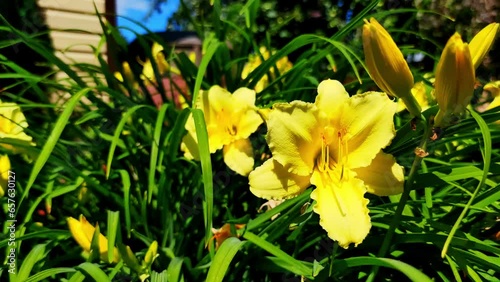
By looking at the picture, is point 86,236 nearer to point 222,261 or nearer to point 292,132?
point 222,261

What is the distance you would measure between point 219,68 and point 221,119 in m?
0.24

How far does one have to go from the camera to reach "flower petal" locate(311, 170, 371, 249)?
0.62 metres

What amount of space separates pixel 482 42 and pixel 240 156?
1.62ft

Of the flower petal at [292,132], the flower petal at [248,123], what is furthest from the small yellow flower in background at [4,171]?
the flower petal at [292,132]

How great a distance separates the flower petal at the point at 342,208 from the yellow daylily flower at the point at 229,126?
0.97ft

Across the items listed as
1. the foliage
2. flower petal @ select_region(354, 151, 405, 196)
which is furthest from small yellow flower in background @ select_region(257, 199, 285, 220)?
flower petal @ select_region(354, 151, 405, 196)

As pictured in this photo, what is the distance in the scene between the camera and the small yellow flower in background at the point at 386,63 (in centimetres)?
57

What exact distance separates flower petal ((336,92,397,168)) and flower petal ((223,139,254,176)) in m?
0.29

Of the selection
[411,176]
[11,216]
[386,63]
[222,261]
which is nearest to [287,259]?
[222,261]

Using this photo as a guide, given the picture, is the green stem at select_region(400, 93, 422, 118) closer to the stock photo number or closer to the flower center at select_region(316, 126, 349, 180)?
the flower center at select_region(316, 126, 349, 180)

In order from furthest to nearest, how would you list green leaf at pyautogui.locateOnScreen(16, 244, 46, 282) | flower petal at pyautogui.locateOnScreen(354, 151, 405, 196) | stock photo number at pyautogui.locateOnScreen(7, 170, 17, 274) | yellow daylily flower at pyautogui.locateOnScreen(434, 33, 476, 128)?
stock photo number at pyautogui.locateOnScreen(7, 170, 17, 274) < green leaf at pyautogui.locateOnScreen(16, 244, 46, 282) < flower petal at pyautogui.locateOnScreen(354, 151, 405, 196) < yellow daylily flower at pyautogui.locateOnScreen(434, 33, 476, 128)

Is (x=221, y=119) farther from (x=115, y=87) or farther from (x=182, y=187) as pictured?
(x=115, y=87)

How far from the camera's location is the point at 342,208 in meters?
0.64

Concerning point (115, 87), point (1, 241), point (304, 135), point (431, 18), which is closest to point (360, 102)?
point (304, 135)
